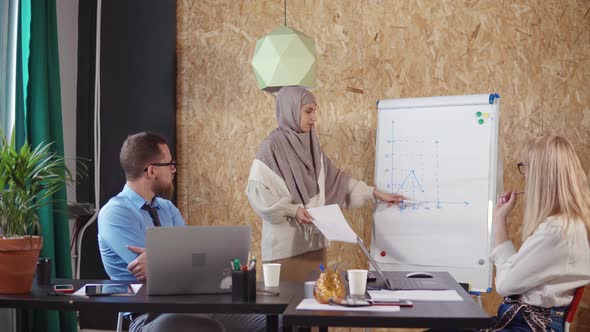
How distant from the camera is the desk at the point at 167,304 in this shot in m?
2.17

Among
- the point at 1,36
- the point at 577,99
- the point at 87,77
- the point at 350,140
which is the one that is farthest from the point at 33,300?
the point at 577,99

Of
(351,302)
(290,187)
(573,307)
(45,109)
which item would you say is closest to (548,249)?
(573,307)

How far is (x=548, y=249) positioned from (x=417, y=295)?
0.54 m

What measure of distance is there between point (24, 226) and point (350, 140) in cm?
269

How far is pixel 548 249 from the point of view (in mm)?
2479

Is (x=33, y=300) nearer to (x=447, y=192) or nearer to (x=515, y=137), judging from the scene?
(x=447, y=192)

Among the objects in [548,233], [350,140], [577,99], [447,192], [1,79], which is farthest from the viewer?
[350,140]

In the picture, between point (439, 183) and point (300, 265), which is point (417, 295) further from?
point (439, 183)

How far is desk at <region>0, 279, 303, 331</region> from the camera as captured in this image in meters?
2.17

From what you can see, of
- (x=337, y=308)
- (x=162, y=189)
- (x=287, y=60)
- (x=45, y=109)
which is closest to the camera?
(x=337, y=308)

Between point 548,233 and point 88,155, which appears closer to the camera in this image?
point 548,233

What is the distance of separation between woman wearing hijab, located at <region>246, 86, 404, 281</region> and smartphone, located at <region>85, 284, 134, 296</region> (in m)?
1.43

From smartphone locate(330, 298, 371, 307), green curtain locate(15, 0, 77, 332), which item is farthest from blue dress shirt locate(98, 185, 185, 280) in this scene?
smartphone locate(330, 298, 371, 307)

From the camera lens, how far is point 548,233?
8.15 ft
